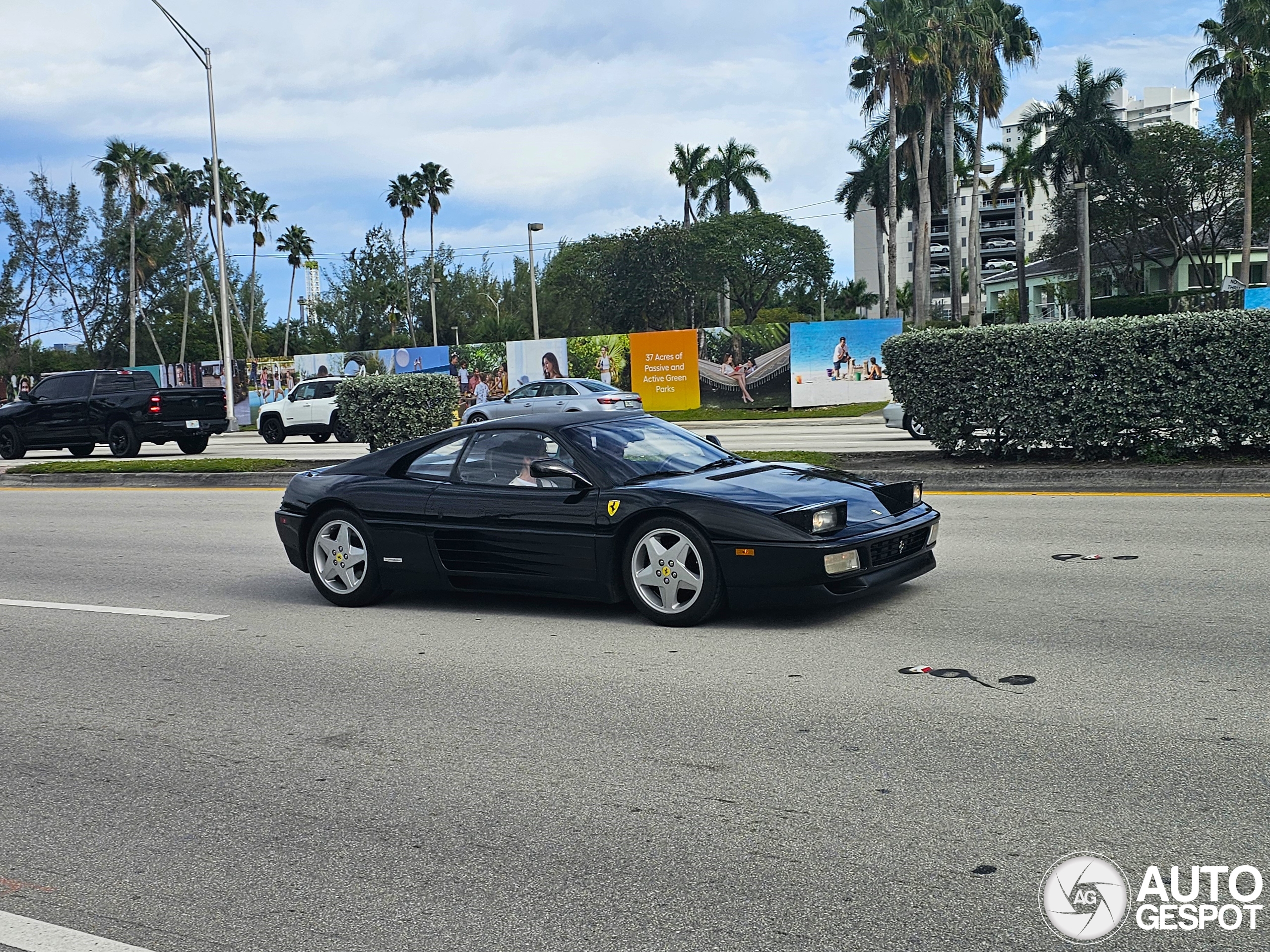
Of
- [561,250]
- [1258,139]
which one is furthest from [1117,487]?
[561,250]

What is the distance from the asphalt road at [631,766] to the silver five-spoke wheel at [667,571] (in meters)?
0.21

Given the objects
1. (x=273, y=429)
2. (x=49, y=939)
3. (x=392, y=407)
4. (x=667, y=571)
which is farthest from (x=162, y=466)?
(x=49, y=939)

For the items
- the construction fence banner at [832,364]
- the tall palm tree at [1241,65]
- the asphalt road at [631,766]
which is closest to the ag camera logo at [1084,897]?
the asphalt road at [631,766]

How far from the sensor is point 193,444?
26203 millimetres

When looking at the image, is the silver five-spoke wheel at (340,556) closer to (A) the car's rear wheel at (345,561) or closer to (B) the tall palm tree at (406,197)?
(A) the car's rear wheel at (345,561)

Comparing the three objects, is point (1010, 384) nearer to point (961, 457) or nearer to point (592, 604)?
point (961, 457)

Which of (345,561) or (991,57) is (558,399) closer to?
(345,561)

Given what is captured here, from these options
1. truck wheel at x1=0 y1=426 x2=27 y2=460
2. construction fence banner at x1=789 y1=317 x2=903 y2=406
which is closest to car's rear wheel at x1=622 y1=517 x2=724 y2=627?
truck wheel at x1=0 y1=426 x2=27 y2=460

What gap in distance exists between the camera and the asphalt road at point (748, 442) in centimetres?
2039

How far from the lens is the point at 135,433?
25.0 metres

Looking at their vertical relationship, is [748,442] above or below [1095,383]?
below

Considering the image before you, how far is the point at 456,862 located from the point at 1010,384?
1098 cm

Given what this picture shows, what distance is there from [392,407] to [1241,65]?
167 feet

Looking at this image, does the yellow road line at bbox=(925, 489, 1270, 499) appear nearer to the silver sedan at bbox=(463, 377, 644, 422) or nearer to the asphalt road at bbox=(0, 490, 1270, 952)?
the asphalt road at bbox=(0, 490, 1270, 952)
